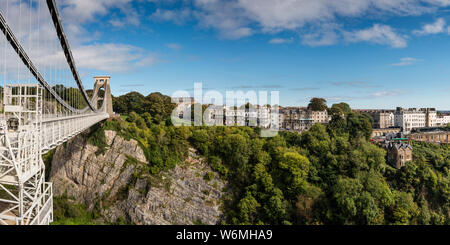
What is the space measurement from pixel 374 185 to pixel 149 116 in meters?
18.1

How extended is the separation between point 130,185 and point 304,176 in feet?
36.2

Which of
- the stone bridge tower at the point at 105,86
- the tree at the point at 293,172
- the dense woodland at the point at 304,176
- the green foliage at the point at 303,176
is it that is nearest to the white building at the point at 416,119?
the dense woodland at the point at 304,176

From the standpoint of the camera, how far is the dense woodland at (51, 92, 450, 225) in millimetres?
14703

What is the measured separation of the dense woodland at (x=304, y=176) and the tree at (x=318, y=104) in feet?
43.9

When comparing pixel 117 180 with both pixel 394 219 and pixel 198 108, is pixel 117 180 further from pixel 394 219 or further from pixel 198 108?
pixel 394 219

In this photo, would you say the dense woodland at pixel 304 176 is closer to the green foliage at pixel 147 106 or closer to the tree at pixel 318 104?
the green foliage at pixel 147 106

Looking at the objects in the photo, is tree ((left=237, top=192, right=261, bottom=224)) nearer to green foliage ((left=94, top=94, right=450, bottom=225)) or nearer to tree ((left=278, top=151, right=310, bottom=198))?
green foliage ((left=94, top=94, right=450, bottom=225))

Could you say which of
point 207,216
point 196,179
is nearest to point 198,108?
point 196,179

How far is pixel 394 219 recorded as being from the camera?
47.3 ft
